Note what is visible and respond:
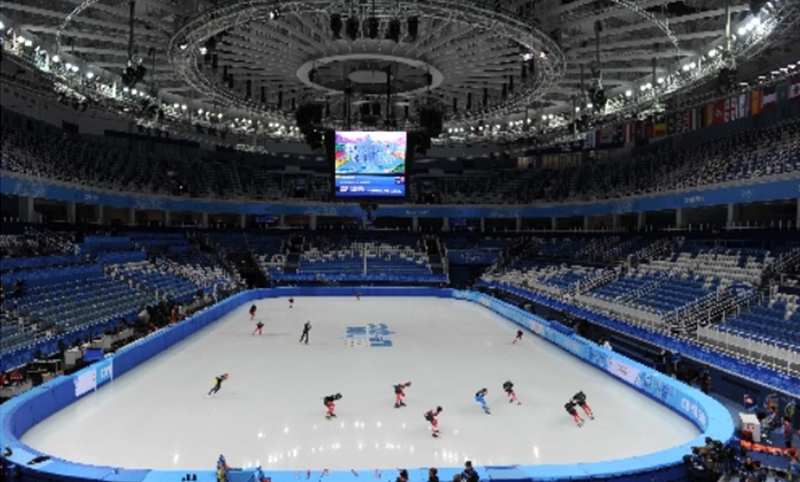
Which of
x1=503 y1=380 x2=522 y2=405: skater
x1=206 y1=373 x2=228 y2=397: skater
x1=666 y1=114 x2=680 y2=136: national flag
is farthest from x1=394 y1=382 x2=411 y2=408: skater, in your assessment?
x1=666 y1=114 x2=680 y2=136: national flag

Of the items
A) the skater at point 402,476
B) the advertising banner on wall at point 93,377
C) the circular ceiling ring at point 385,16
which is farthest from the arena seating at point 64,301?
the skater at point 402,476

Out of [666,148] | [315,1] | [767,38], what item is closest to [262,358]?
[315,1]

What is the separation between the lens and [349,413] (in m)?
16.1

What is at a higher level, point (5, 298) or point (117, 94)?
point (117, 94)

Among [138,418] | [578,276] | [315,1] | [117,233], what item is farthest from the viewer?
[117,233]

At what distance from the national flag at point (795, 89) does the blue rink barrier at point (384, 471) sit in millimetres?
21212

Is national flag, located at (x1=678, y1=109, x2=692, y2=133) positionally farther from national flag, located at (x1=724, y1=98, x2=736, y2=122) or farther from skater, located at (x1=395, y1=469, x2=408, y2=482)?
skater, located at (x1=395, y1=469, x2=408, y2=482)

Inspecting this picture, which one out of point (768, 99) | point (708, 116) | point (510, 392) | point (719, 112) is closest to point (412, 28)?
point (510, 392)

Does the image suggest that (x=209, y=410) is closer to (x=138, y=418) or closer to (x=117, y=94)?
(x=138, y=418)

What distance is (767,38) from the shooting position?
23.0 meters

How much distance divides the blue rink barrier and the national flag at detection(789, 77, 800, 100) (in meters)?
21.2

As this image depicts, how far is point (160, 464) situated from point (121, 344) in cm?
1211

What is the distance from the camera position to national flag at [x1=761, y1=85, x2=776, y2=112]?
36859 millimetres

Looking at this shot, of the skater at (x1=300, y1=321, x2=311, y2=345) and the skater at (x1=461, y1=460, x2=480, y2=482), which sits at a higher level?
the skater at (x1=461, y1=460, x2=480, y2=482)
